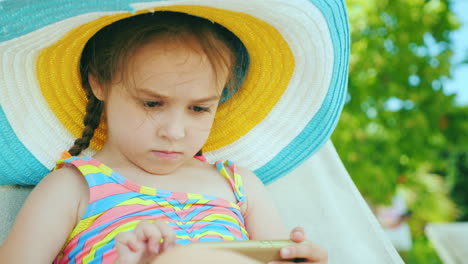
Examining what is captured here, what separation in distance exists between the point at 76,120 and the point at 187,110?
293 millimetres

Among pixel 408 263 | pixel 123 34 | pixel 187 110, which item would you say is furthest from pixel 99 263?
pixel 408 263

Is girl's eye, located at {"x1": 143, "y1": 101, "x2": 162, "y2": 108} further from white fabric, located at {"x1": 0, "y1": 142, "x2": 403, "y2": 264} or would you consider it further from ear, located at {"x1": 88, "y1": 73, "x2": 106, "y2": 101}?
white fabric, located at {"x1": 0, "y1": 142, "x2": 403, "y2": 264}

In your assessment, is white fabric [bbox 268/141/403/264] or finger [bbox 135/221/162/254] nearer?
finger [bbox 135/221/162/254]

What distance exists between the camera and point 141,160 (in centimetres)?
117

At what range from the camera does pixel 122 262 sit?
2.65 feet

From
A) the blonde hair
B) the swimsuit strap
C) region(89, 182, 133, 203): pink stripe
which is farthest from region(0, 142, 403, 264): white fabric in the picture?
region(89, 182, 133, 203): pink stripe

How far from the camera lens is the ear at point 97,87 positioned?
3.95 feet

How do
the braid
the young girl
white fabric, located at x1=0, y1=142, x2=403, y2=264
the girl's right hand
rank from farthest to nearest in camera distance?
1. white fabric, located at x1=0, y1=142, x2=403, y2=264
2. the braid
3. the young girl
4. the girl's right hand

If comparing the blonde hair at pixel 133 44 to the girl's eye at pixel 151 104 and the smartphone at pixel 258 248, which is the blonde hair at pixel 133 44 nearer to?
the girl's eye at pixel 151 104

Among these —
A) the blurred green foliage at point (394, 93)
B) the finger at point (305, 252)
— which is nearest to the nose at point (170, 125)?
the finger at point (305, 252)

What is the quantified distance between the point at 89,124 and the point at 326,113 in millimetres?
538

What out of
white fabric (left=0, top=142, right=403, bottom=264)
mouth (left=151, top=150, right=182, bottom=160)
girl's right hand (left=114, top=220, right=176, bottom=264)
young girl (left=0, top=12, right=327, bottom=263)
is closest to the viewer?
girl's right hand (left=114, top=220, right=176, bottom=264)

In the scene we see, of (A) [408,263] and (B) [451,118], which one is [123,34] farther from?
(A) [408,263]

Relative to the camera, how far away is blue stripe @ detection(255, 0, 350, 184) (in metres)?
1.17
